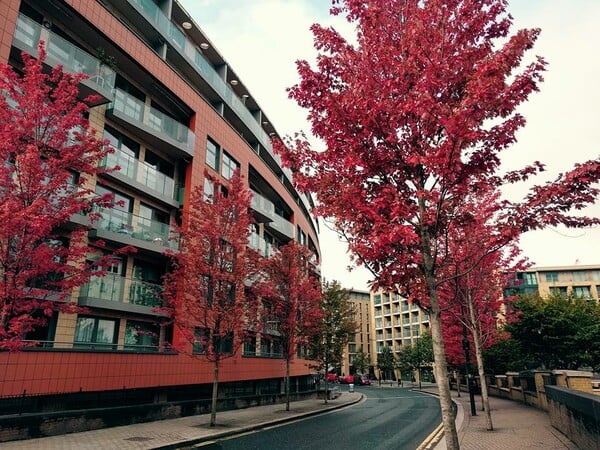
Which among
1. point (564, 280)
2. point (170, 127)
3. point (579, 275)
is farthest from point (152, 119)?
point (579, 275)

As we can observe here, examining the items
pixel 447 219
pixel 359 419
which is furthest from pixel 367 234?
pixel 359 419

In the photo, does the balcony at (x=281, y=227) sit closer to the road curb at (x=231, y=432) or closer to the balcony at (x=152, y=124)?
the balcony at (x=152, y=124)

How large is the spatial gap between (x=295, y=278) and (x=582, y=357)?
66.7 ft

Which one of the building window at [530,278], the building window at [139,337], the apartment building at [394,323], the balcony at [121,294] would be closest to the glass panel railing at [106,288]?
the balcony at [121,294]

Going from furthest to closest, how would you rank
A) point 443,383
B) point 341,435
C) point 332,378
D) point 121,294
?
point 332,378, point 121,294, point 341,435, point 443,383

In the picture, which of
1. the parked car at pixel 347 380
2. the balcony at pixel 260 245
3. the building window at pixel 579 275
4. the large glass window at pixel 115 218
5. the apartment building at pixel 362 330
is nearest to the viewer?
the large glass window at pixel 115 218

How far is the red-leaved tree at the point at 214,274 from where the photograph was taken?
15.9 meters

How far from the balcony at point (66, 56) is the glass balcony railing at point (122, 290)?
7114 millimetres

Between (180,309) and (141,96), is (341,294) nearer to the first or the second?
(180,309)

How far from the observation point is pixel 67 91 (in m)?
11.0

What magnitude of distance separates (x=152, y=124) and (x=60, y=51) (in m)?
5.18

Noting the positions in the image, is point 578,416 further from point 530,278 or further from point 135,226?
point 530,278

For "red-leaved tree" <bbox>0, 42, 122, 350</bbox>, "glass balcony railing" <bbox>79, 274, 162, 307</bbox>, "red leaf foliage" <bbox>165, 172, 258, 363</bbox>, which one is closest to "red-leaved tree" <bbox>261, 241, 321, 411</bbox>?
"red leaf foliage" <bbox>165, 172, 258, 363</bbox>

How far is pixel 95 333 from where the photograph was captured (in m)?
15.8
